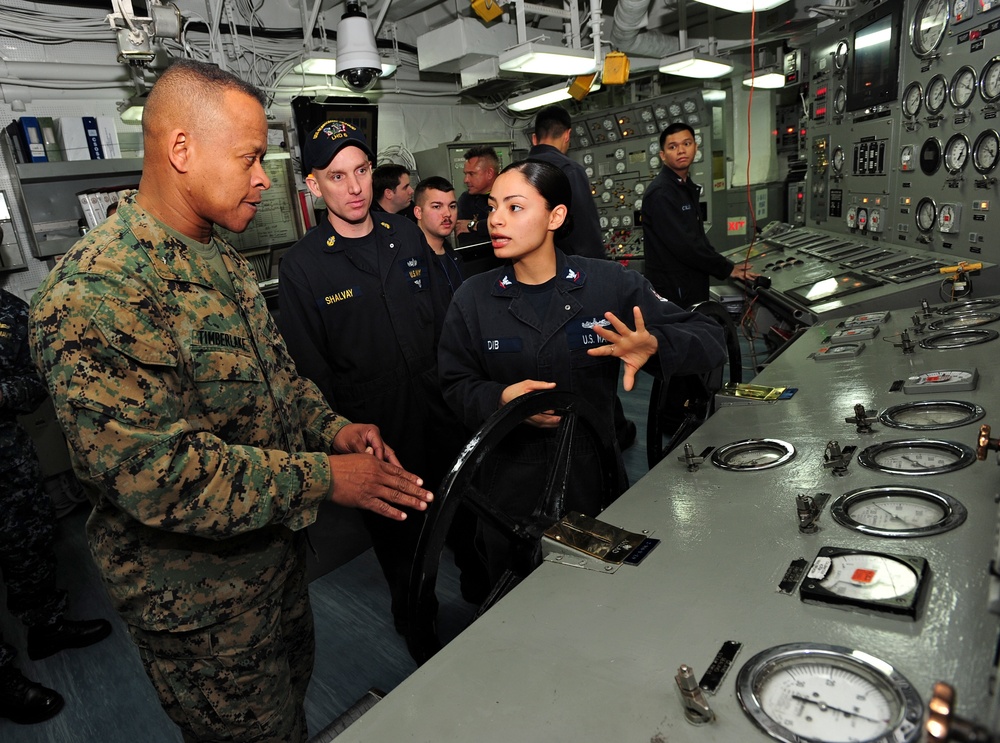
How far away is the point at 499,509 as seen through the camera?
1.38 metres

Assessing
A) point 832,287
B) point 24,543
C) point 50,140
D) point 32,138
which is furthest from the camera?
point 50,140

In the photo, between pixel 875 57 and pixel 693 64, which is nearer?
pixel 875 57

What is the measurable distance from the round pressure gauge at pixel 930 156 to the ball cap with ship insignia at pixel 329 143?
2752 mm

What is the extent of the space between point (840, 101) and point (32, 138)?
4.87 metres

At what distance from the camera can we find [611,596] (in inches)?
41.4

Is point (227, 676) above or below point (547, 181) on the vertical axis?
below

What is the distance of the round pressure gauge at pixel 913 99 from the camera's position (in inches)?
125

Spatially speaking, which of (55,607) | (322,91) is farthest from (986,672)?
(322,91)

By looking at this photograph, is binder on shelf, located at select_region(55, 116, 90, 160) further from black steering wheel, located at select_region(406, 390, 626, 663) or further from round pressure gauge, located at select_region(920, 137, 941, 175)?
round pressure gauge, located at select_region(920, 137, 941, 175)

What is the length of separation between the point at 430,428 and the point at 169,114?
1.37m

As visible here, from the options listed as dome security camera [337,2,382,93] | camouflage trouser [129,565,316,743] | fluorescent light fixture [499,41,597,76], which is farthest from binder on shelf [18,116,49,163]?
camouflage trouser [129,565,316,743]

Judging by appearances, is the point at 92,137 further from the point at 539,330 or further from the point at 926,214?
the point at 926,214

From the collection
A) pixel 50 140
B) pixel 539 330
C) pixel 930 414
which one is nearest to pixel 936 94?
pixel 930 414

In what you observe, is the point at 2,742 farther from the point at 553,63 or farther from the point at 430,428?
the point at 553,63
